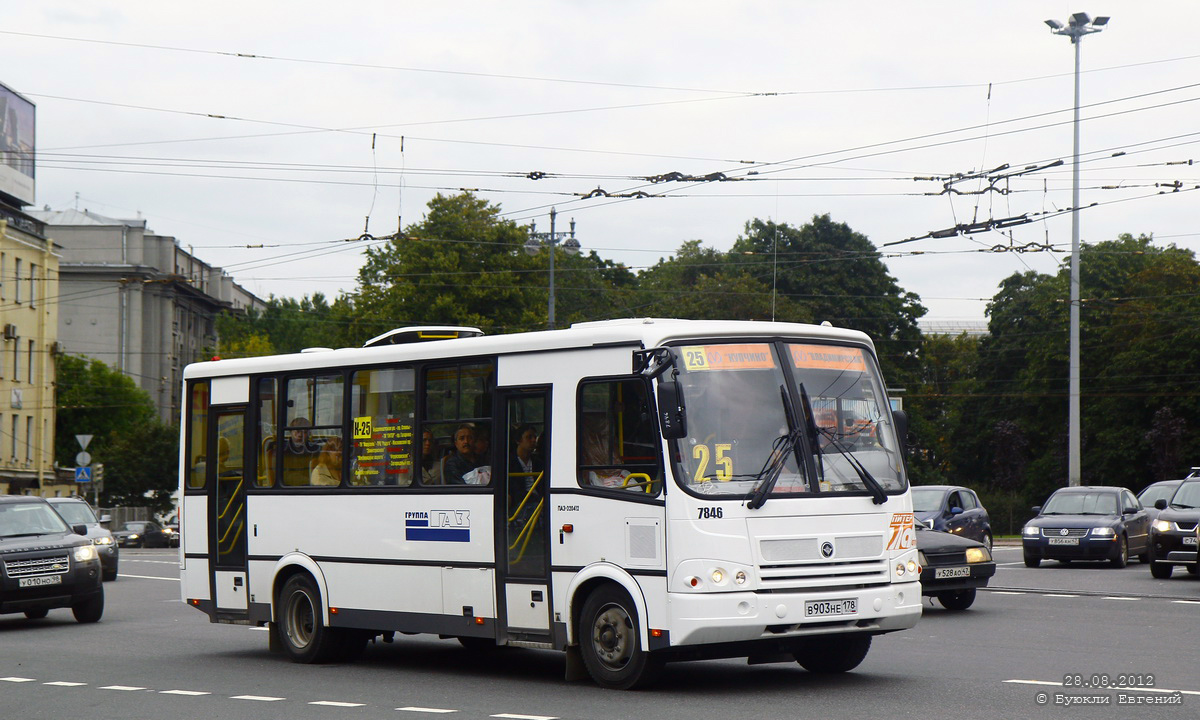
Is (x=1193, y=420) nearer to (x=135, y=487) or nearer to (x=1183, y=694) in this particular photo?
(x=135, y=487)

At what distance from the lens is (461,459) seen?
1320cm

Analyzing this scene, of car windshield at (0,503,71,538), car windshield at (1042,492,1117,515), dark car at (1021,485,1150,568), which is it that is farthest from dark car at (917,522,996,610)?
car windshield at (0,503,71,538)

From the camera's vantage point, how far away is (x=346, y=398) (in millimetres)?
14523

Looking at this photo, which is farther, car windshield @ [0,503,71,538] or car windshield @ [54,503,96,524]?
car windshield @ [54,503,96,524]

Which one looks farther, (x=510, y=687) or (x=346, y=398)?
(x=346, y=398)

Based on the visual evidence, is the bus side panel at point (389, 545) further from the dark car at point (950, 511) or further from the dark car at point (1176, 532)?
the dark car at point (1176, 532)

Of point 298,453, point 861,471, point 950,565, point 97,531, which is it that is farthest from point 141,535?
point 861,471

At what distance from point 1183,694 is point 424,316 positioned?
52.7 metres

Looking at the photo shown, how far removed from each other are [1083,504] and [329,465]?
19445mm

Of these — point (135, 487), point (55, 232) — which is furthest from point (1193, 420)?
point (55, 232)

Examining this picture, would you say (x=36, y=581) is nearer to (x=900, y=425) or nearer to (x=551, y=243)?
(x=900, y=425)

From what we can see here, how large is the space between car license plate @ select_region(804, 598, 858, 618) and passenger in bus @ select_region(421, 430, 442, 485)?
11.8 ft

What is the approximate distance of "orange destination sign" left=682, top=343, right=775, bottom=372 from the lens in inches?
461

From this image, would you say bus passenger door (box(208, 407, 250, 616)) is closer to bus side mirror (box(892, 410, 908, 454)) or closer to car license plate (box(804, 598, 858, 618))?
car license plate (box(804, 598, 858, 618))
